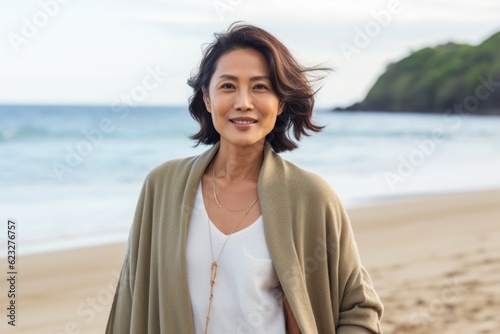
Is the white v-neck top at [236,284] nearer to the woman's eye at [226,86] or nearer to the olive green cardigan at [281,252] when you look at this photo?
the olive green cardigan at [281,252]

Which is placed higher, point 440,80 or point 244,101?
point 440,80

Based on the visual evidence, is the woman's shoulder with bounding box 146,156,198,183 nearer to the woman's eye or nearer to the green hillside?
the woman's eye

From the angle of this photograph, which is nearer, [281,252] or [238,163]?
[281,252]

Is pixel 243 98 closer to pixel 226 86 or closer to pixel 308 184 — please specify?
pixel 226 86

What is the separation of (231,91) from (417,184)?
12.0m

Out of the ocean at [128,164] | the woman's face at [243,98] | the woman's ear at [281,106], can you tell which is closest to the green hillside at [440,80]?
the ocean at [128,164]

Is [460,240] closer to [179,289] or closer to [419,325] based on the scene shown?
[419,325]

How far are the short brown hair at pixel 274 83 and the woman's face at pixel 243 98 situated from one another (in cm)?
3

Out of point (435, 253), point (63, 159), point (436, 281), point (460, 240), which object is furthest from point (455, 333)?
point (63, 159)

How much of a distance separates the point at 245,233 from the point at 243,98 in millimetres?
410

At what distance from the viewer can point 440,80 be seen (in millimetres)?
51500

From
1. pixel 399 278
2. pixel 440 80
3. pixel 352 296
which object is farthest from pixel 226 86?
pixel 440 80

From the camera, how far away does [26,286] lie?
7.14 m

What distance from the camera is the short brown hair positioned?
2.54m
